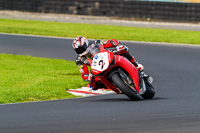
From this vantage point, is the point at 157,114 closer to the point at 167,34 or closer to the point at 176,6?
Answer: the point at 167,34

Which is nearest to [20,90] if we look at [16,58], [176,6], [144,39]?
[16,58]

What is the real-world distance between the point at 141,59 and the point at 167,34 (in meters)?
7.82

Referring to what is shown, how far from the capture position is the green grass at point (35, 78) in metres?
10.0

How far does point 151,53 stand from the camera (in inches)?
709

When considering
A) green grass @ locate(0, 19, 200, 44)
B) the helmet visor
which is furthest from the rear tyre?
green grass @ locate(0, 19, 200, 44)

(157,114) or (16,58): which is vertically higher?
(157,114)

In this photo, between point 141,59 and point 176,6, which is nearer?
point 141,59

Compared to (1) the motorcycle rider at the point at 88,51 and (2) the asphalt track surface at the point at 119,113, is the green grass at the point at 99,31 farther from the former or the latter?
(1) the motorcycle rider at the point at 88,51

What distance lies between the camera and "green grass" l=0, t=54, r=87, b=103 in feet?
32.9

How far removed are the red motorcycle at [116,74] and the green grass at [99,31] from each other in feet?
41.7

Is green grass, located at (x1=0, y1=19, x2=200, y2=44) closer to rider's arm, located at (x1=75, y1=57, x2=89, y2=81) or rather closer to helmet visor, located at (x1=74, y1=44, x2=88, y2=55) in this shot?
rider's arm, located at (x1=75, y1=57, x2=89, y2=81)

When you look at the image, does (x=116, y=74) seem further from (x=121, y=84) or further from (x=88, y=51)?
(x=88, y=51)

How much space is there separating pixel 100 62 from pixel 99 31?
17.2 meters

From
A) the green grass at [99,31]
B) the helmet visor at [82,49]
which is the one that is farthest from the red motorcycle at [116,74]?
the green grass at [99,31]
